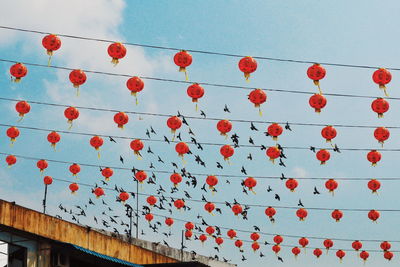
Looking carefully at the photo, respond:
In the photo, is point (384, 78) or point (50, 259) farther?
point (50, 259)

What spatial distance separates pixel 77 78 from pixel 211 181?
7340 millimetres

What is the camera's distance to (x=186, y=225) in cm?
2545

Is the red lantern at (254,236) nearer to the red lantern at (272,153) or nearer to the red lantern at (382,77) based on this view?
the red lantern at (272,153)

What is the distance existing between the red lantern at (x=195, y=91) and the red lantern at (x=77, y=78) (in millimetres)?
2759

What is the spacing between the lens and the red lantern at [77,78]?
14305 mm

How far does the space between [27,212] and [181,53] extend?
6.22 m

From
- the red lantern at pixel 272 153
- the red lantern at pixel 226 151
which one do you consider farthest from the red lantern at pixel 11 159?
the red lantern at pixel 272 153

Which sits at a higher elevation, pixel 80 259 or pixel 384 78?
pixel 384 78

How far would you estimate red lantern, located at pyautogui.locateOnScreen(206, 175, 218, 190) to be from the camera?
19859 millimetres

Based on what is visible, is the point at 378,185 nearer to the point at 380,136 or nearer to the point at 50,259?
the point at 380,136

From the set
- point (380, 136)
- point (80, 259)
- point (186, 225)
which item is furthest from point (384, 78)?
point (186, 225)

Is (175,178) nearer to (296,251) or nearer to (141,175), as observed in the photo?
(141,175)

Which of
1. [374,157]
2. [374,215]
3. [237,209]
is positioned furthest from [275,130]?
[374,215]

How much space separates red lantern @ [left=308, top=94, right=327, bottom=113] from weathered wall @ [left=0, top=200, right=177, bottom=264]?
26.8 ft
